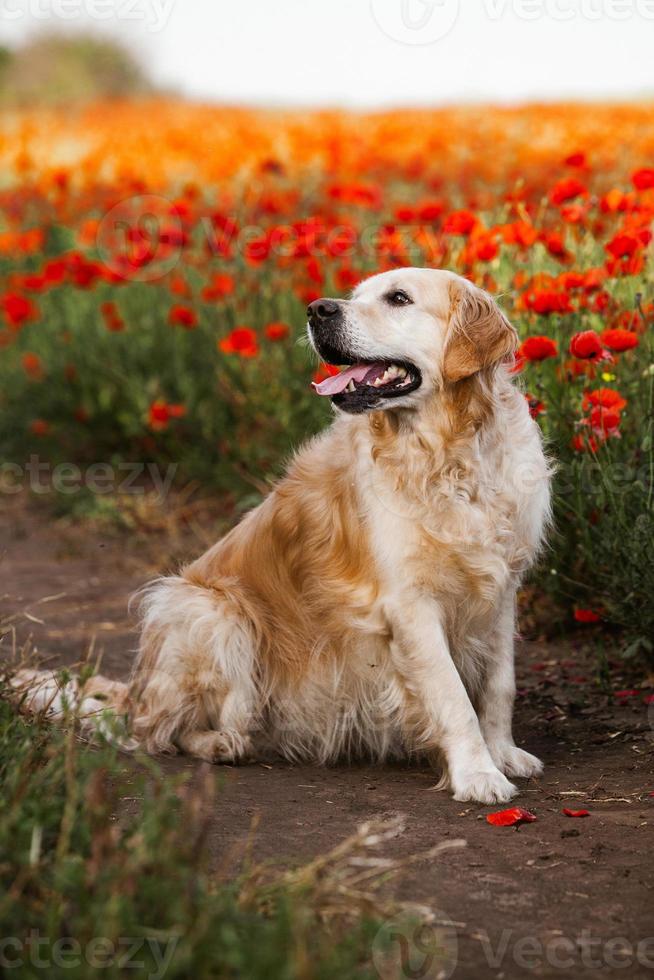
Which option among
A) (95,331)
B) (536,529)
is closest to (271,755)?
(536,529)

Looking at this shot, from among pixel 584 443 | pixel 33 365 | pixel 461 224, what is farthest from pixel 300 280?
pixel 584 443

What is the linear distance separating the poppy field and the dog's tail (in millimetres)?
1654

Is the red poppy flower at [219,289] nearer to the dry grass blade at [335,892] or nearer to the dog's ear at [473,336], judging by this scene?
the dog's ear at [473,336]

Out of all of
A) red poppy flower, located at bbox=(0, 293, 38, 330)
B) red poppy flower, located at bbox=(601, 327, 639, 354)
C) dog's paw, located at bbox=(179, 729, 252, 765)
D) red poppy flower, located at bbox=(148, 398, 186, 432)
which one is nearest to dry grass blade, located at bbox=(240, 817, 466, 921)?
dog's paw, located at bbox=(179, 729, 252, 765)

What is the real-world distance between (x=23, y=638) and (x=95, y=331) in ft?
11.2

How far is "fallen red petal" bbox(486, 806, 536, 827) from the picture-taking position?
311cm

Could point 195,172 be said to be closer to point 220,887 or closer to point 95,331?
point 95,331

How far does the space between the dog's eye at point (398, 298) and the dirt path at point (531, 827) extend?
4.78ft

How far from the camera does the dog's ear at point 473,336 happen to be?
138 inches

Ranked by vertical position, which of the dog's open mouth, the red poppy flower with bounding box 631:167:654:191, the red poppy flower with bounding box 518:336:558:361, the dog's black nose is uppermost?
the red poppy flower with bounding box 631:167:654:191

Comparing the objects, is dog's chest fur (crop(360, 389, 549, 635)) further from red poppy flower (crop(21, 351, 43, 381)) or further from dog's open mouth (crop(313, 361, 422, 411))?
red poppy flower (crop(21, 351, 43, 381))

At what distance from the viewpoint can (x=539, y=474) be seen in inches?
142

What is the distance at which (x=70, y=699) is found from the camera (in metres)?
3.88

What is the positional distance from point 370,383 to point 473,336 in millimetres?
336
